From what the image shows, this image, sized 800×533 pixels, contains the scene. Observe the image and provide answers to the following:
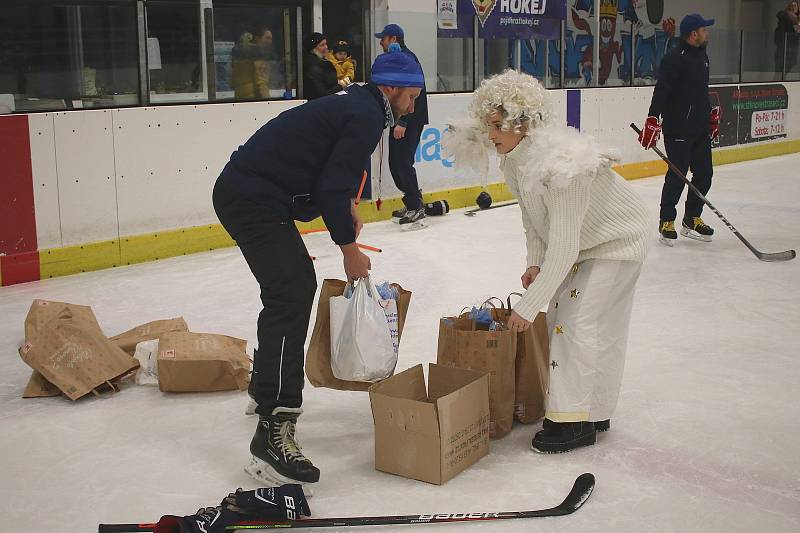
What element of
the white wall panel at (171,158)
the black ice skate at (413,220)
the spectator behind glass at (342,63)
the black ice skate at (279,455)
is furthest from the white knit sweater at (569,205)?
the spectator behind glass at (342,63)

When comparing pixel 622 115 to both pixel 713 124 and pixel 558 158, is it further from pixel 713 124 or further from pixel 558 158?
pixel 558 158

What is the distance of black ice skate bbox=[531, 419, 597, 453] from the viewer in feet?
11.2

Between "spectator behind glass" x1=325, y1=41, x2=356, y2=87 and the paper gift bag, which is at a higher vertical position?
"spectator behind glass" x1=325, y1=41, x2=356, y2=87

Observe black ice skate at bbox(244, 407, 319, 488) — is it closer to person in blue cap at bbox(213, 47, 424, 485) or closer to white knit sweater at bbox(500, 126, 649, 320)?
person in blue cap at bbox(213, 47, 424, 485)

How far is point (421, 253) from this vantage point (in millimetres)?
7109

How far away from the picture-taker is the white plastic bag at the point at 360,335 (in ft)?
11.1

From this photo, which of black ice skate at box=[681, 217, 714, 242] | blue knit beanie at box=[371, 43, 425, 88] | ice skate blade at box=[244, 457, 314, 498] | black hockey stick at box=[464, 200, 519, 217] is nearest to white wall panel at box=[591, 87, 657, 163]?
black hockey stick at box=[464, 200, 519, 217]

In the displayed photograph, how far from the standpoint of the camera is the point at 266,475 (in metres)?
3.19

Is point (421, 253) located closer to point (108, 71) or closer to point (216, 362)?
point (108, 71)

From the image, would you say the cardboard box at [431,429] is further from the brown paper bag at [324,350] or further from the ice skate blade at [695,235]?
the ice skate blade at [695,235]

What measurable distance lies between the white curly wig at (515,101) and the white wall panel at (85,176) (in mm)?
3974

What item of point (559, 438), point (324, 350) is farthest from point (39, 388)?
point (559, 438)

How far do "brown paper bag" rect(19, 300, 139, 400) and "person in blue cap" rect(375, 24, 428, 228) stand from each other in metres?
4.11

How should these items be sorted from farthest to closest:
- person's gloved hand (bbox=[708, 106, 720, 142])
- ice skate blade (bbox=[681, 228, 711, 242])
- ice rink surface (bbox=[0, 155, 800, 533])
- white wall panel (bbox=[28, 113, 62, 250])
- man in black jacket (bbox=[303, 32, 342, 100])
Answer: man in black jacket (bbox=[303, 32, 342, 100])
ice skate blade (bbox=[681, 228, 711, 242])
person's gloved hand (bbox=[708, 106, 720, 142])
white wall panel (bbox=[28, 113, 62, 250])
ice rink surface (bbox=[0, 155, 800, 533])
